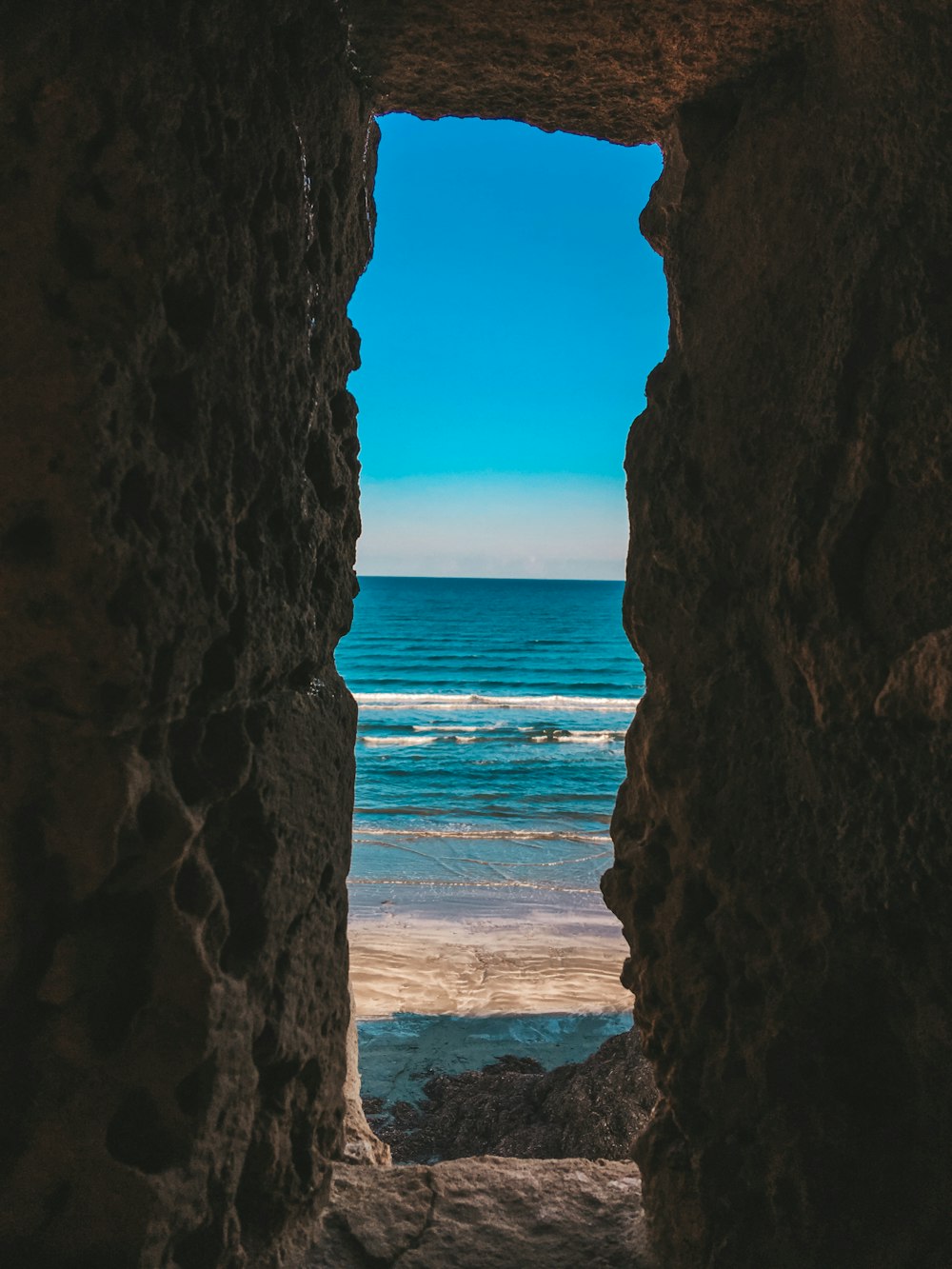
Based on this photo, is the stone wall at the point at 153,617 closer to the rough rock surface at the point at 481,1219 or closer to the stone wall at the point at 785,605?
the rough rock surface at the point at 481,1219

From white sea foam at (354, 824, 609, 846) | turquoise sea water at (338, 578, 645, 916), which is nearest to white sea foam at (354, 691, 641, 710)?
turquoise sea water at (338, 578, 645, 916)

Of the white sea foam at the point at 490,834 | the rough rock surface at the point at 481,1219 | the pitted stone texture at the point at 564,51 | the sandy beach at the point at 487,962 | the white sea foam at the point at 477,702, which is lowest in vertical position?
the sandy beach at the point at 487,962

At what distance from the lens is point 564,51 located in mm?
2490

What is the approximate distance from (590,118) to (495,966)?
6864mm

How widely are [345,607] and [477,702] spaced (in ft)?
87.2

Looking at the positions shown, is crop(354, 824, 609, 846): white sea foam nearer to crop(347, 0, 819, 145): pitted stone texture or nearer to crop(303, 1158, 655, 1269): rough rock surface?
crop(303, 1158, 655, 1269): rough rock surface

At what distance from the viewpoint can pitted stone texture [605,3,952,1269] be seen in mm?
2000

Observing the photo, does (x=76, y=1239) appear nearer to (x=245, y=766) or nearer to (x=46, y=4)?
(x=245, y=766)

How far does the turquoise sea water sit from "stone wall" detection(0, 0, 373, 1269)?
8189 mm

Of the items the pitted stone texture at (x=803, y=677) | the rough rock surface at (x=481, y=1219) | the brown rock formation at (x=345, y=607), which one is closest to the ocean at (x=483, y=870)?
the rough rock surface at (x=481, y=1219)

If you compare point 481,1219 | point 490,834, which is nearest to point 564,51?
point 481,1219

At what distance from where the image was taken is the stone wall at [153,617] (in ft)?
5.41

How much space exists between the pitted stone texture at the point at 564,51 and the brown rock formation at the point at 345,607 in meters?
0.01

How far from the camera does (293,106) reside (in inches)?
86.4
